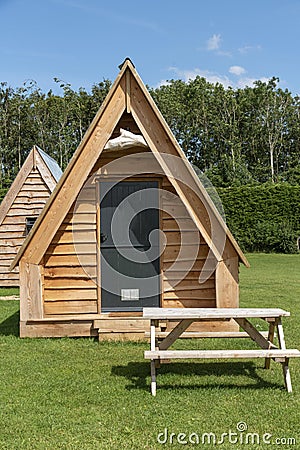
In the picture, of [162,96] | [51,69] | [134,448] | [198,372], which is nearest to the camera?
[134,448]

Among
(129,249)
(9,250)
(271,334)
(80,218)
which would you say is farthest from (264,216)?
(271,334)

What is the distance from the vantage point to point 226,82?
1652 inches

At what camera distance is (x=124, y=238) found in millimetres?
7855

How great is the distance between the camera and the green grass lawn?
12.5 ft

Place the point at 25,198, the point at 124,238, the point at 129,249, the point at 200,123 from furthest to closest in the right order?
the point at 200,123 < the point at 25,198 < the point at 124,238 < the point at 129,249

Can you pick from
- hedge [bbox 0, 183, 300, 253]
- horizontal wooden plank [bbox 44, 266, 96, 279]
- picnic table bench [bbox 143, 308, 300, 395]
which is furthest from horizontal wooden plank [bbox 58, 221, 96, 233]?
hedge [bbox 0, 183, 300, 253]

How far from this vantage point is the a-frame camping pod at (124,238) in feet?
22.4

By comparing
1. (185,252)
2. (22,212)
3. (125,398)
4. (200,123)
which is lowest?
(125,398)

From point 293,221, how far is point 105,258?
17728mm

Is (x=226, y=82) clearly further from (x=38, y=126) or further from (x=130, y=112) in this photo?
(x=130, y=112)

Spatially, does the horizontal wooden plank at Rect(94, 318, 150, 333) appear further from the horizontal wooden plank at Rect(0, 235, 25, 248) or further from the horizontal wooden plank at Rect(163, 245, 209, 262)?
the horizontal wooden plank at Rect(0, 235, 25, 248)

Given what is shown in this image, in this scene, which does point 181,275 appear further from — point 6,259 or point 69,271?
point 6,259

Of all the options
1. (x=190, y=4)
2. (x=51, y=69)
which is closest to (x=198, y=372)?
(x=190, y=4)

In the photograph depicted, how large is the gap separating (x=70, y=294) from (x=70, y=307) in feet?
0.60
